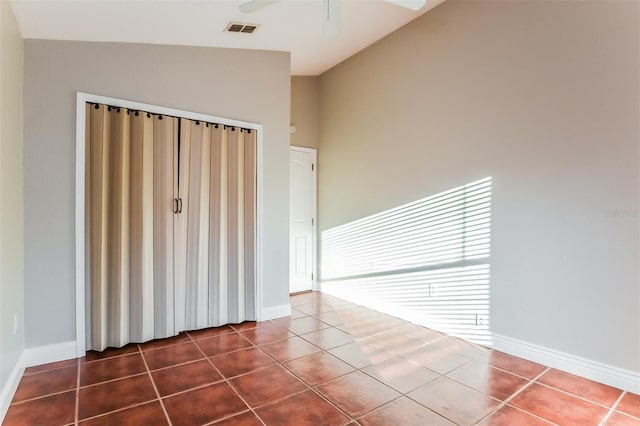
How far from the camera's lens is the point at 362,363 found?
277 cm

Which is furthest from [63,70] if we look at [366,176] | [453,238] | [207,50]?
[453,238]

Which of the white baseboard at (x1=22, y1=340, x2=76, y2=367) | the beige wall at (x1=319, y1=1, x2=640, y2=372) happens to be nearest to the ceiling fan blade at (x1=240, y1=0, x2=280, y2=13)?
the beige wall at (x1=319, y1=1, x2=640, y2=372)

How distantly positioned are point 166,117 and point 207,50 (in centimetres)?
82

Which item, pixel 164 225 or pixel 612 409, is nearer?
pixel 612 409

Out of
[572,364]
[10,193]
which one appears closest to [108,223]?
[10,193]

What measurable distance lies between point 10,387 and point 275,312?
2.24m

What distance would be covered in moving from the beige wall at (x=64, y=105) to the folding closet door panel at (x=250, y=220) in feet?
1.23

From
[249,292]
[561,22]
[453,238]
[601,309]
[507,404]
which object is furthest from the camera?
[249,292]

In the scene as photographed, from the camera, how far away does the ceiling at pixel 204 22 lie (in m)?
2.45

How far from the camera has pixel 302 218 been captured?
16.7ft

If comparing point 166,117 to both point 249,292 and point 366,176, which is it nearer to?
point 249,292

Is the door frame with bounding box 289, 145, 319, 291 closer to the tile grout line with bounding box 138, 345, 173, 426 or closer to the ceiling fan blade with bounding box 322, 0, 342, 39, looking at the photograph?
the tile grout line with bounding box 138, 345, 173, 426

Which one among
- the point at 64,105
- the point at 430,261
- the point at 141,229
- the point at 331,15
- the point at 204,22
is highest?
the point at 204,22

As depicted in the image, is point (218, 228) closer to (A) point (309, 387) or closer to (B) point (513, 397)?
(A) point (309, 387)
